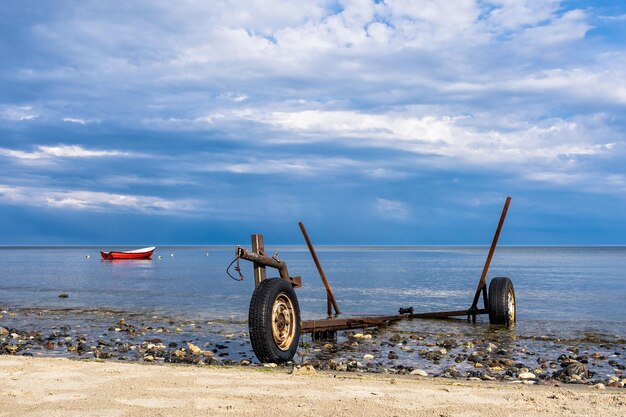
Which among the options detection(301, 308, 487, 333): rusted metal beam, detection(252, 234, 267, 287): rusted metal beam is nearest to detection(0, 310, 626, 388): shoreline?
detection(301, 308, 487, 333): rusted metal beam

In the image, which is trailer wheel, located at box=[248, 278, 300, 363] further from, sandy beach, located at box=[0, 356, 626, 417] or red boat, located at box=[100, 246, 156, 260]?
red boat, located at box=[100, 246, 156, 260]

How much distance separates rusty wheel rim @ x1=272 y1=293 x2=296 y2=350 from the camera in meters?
12.9

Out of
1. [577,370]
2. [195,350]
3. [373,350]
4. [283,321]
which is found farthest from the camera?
[373,350]

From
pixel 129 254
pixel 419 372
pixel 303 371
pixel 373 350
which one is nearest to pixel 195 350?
pixel 373 350

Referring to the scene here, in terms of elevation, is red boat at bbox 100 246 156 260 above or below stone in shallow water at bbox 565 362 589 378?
above

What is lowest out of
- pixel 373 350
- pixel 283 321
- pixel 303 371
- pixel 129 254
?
pixel 373 350

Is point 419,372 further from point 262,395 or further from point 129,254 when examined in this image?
point 129,254

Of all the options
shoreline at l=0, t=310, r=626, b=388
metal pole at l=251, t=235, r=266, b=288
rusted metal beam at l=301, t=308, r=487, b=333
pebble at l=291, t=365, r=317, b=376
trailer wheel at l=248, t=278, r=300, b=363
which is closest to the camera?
pebble at l=291, t=365, r=317, b=376

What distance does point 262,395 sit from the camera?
841 cm

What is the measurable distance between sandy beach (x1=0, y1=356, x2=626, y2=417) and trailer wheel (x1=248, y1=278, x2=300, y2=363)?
165 centimetres

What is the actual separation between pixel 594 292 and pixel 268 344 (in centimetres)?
3550

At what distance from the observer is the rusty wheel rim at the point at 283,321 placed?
1289 centimetres

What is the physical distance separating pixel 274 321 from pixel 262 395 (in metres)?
4.43

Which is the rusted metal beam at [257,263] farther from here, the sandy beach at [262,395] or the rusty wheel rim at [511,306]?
the rusty wheel rim at [511,306]
